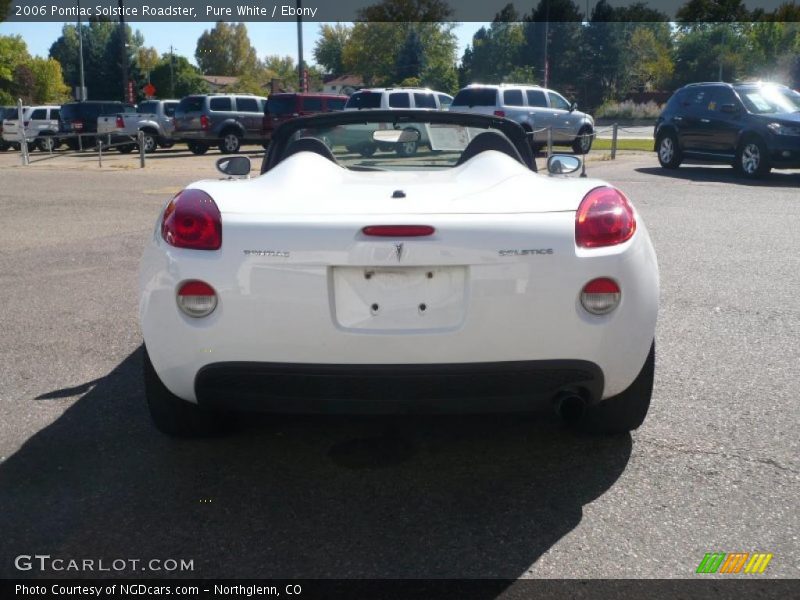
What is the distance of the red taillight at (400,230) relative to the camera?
3.21 metres

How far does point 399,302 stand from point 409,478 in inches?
29.9

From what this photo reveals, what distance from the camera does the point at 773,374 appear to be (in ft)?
16.0

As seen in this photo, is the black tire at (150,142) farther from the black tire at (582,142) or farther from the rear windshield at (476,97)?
the black tire at (582,142)

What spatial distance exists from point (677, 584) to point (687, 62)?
92.4m

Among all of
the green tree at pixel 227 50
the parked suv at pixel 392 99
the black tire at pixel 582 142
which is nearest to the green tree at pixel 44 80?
the green tree at pixel 227 50

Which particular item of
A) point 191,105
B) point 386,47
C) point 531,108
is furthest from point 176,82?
point 531,108

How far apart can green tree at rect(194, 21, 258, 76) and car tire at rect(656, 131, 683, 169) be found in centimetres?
11860

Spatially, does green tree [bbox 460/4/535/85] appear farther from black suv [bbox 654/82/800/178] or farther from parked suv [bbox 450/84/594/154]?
black suv [bbox 654/82/800/178]

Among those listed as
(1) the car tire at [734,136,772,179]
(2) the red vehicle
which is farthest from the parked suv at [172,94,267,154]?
(1) the car tire at [734,136,772,179]

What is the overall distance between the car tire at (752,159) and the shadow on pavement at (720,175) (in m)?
0.16

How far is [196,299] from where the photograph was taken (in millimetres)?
3311

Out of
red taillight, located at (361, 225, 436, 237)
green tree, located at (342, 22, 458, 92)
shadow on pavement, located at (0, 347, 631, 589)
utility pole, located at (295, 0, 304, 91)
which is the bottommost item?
shadow on pavement, located at (0, 347, 631, 589)

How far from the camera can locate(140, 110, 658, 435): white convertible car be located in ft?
10.5

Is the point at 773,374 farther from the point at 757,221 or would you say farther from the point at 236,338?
the point at 757,221
